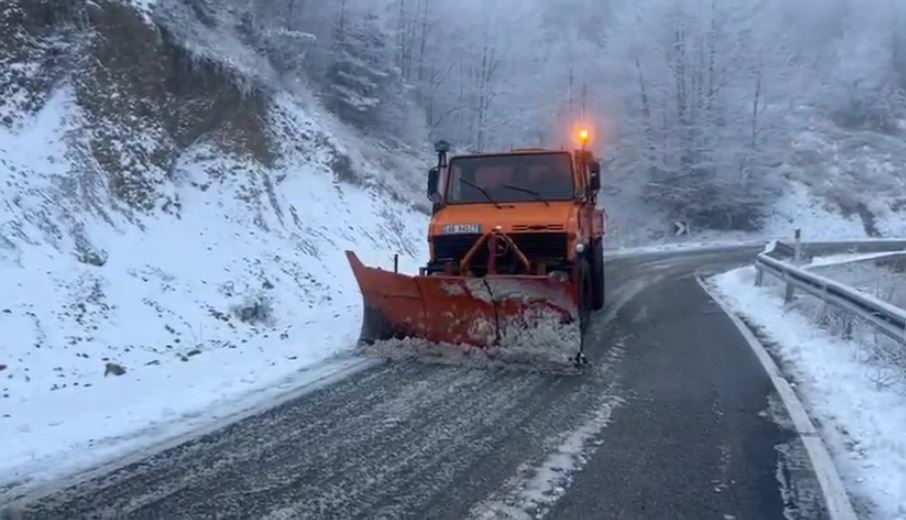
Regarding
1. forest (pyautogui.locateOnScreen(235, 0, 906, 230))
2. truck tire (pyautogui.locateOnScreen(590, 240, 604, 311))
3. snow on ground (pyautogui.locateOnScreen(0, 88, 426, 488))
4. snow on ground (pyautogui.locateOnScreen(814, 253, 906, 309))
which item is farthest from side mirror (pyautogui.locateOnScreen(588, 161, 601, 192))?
forest (pyautogui.locateOnScreen(235, 0, 906, 230))

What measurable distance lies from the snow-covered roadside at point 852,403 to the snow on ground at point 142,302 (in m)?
4.53

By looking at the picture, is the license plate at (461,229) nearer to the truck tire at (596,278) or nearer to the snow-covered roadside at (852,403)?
the truck tire at (596,278)

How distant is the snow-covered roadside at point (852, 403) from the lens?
15.7ft

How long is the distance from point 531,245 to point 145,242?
5726 millimetres

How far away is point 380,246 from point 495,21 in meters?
31.9

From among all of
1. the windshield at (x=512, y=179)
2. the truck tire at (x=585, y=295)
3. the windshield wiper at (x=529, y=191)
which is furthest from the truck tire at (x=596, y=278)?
the windshield wiper at (x=529, y=191)

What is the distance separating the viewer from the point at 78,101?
12594mm

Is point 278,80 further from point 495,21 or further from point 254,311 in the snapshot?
point 495,21

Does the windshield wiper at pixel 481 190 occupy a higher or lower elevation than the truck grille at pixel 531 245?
higher

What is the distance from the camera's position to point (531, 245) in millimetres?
9266

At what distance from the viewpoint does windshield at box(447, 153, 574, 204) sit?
10.2m

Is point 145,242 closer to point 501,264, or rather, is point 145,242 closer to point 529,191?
point 501,264

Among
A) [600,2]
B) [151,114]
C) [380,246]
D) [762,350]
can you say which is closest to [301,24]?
[380,246]

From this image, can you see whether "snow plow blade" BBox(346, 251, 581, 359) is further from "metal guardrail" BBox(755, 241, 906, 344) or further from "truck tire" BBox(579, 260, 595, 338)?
"metal guardrail" BBox(755, 241, 906, 344)
